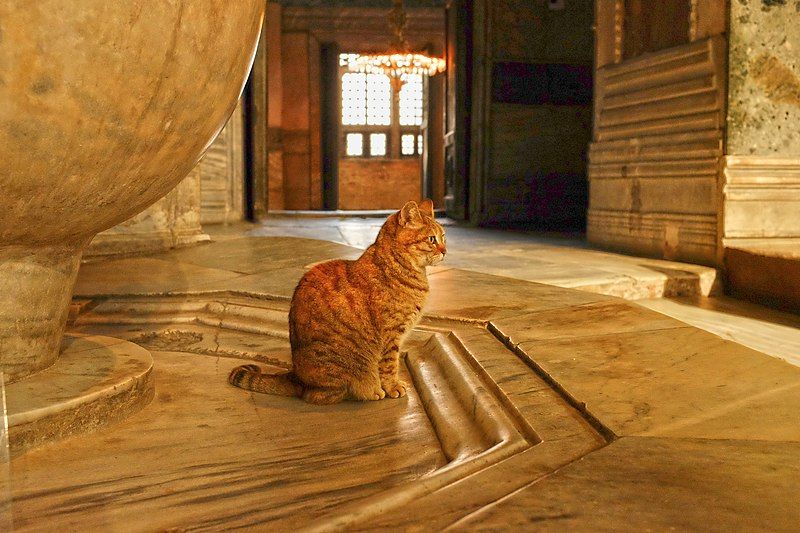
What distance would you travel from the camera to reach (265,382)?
2.41m

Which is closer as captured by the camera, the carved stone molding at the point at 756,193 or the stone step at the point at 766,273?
the stone step at the point at 766,273

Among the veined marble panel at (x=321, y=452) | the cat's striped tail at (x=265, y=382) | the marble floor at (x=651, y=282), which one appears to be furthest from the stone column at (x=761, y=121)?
the cat's striped tail at (x=265, y=382)

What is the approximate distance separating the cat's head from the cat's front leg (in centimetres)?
27

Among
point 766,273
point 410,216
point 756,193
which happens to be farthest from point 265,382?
point 756,193

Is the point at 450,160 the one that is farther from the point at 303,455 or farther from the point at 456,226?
the point at 303,455

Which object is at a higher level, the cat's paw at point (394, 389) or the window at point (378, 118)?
the window at point (378, 118)

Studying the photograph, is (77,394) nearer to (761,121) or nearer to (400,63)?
(761,121)

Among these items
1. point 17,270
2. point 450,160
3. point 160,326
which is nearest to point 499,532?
point 17,270

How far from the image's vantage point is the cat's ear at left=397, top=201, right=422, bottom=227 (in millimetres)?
2383

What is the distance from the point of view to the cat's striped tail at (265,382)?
2377 mm

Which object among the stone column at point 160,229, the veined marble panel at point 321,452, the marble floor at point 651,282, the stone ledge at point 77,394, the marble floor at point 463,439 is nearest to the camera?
the marble floor at point 463,439

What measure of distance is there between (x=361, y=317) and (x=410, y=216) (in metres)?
0.34

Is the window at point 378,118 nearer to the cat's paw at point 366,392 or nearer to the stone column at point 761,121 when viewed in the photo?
the stone column at point 761,121

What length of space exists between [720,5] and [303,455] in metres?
4.10
